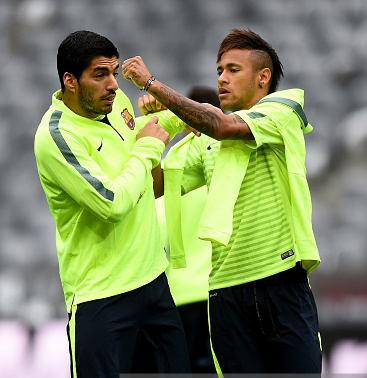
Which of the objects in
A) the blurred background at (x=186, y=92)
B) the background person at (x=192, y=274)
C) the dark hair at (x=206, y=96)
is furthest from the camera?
the blurred background at (x=186, y=92)

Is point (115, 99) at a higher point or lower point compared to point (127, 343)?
higher

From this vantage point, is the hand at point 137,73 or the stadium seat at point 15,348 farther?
the stadium seat at point 15,348

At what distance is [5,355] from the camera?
4027mm

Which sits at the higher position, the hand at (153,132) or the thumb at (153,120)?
the thumb at (153,120)

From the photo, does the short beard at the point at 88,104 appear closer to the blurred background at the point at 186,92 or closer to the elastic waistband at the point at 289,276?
the elastic waistband at the point at 289,276

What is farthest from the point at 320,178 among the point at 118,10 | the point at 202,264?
the point at 118,10

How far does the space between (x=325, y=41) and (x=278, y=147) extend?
1642mm

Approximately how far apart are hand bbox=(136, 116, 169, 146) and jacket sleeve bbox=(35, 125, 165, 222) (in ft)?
0.35

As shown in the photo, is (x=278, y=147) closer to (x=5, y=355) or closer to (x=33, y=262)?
(x=33, y=262)

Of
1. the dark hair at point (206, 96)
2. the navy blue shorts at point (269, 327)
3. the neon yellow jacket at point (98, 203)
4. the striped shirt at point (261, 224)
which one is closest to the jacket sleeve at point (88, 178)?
the neon yellow jacket at point (98, 203)

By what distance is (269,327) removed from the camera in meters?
2.49

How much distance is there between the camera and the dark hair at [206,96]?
357 cm

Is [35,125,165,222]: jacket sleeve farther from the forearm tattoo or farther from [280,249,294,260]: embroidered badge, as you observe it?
[280,249,294,260]: embroidered badge

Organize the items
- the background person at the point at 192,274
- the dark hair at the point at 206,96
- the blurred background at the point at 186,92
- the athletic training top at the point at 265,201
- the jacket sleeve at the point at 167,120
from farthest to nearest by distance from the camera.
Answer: the blurred background at the point at 186,92 < the dark hair at the point at 206,96 < the background person at the point at 192,274 < the jacket sleeve at the point at 167,120 < the athletic training top at the point at 265,201
